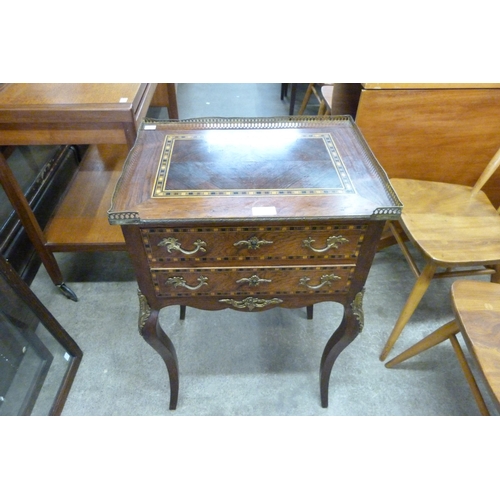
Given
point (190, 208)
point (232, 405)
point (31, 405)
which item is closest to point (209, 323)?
point (232, 405)

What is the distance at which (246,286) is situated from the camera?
0.85 m

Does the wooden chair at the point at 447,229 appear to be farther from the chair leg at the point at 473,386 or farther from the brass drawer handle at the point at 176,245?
the brass drawer handle at the point at 176,245

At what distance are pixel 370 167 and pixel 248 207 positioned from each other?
1.08ft

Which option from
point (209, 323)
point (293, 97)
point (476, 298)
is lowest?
point (209, 323)

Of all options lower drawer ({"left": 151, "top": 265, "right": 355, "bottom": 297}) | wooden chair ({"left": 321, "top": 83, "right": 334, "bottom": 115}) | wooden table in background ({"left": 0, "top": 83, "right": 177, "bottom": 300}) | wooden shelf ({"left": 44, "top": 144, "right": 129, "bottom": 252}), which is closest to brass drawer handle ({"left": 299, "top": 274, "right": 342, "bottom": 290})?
lower drawer ({"left": 151, "top": 265, "right": 355, "bottom": 297})

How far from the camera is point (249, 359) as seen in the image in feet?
4.42

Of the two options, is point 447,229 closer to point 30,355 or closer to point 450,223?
point 450,223

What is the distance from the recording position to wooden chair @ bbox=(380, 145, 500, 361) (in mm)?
1084

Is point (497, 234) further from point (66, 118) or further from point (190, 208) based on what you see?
point (66, 118)

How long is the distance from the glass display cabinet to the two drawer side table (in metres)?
0.46

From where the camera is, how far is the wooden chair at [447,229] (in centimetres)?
108

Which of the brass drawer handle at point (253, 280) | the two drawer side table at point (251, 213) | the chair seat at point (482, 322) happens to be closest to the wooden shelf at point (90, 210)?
the two drawer side table at point (251, 213)

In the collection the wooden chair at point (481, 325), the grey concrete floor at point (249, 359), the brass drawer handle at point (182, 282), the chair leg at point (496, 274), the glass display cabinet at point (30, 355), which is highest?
the brass drawer handle at point (182, 282)

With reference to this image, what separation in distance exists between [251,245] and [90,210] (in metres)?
1.02
